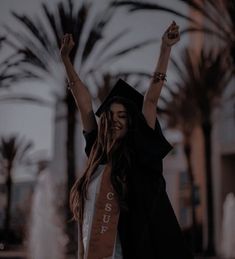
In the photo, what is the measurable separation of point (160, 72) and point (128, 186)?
0.45 metres

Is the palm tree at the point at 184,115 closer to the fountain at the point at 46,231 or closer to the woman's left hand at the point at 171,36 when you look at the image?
the fountain at the point at 46,231

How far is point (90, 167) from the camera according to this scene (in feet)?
7.39

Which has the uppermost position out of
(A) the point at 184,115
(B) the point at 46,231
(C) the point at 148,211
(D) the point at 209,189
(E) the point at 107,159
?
(A) the point at 184,115

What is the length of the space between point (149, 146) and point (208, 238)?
2462 centimetres

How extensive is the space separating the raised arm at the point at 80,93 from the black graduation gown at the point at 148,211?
27cm

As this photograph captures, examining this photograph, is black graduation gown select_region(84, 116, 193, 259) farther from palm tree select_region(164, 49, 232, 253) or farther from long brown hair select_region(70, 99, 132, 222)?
palm tree select_region(164, 49, 232, 253)

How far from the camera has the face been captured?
224 cm

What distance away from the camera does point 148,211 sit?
2068mm

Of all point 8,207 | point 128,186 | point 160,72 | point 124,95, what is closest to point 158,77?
point 160,72

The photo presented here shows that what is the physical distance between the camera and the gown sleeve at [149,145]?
2133 millimetres

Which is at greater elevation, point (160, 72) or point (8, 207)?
point (160, 72)

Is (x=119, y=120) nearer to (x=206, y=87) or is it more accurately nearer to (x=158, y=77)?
(x=158, y=77)

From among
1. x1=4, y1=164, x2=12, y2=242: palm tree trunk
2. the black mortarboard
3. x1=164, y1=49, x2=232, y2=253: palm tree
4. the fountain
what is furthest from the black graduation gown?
x1=4, y1=164, x2=12, y2=242: palm tree trunk

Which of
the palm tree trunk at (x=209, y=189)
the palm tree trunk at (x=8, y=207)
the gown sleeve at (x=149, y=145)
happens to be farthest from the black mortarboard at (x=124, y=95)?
the palm tree trunk at (x=8, y=207)
